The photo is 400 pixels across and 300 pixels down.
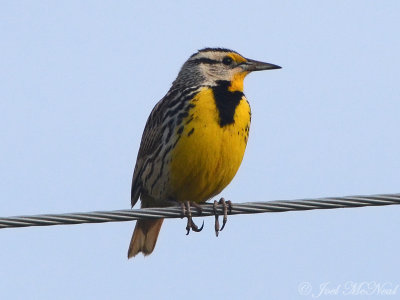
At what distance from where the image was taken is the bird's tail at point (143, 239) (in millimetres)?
8617

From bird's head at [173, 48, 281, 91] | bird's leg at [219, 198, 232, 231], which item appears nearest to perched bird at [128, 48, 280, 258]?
bird's head at [173, 48, 281, 91]

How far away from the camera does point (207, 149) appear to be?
24.4 ft

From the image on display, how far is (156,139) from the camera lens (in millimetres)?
7934

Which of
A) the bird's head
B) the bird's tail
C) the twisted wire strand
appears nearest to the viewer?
the twisted wire strand

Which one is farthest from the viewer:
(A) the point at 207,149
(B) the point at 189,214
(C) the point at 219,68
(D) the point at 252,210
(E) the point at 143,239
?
(E) the point at 143,239

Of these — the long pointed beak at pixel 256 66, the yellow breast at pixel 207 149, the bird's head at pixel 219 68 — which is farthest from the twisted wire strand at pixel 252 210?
the long pointed beak at pixel 256 66

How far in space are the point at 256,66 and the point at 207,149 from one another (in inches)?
47.0

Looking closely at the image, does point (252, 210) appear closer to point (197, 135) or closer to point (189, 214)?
point (189, 214)

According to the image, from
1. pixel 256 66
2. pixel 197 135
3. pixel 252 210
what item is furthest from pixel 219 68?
pixel 252 210

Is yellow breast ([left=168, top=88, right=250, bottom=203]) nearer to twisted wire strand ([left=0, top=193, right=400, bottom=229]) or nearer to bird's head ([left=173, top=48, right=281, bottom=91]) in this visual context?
bird's head ([left=173, top=48, right=281, bottom=91])

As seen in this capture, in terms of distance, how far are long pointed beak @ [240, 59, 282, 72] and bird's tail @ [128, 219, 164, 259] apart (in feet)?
5.13

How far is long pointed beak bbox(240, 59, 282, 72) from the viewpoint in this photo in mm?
8297

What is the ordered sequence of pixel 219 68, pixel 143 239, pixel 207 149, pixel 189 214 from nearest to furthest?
1. pixel 189 214
2. pixel 207 149
3. pixel 219 68
4. pixel 143 239

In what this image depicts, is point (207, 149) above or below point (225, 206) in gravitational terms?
above
